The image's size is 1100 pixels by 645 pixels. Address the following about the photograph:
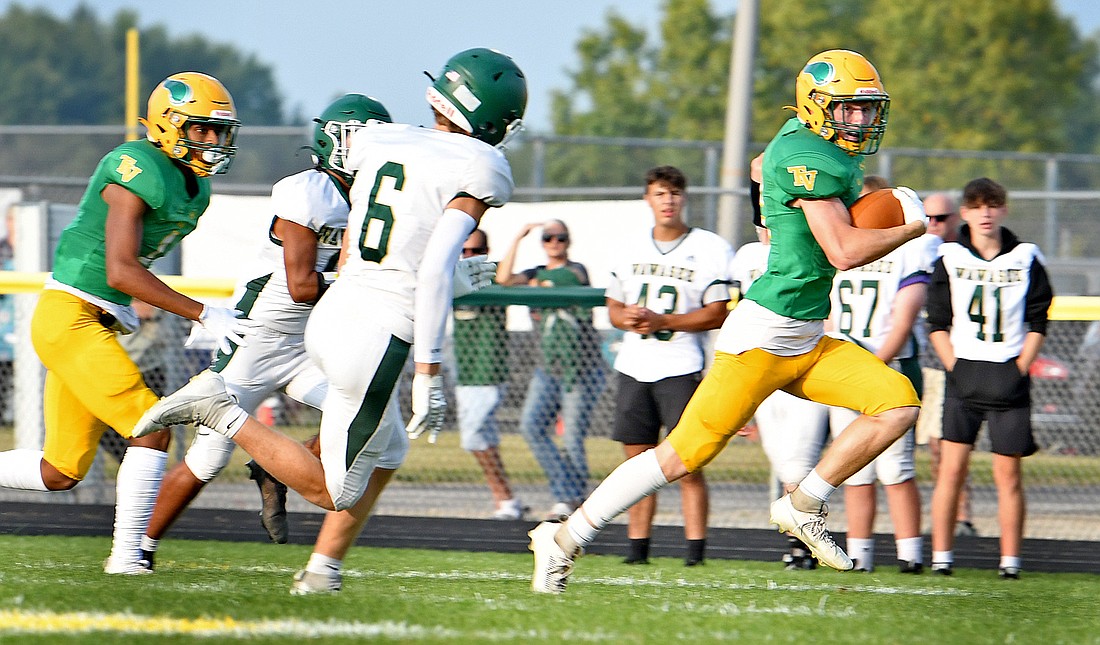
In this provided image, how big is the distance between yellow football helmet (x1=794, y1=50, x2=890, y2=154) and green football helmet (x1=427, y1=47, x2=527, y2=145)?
3.54 feet

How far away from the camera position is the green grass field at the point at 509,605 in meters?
4.07

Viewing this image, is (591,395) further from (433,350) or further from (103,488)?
(433,350)

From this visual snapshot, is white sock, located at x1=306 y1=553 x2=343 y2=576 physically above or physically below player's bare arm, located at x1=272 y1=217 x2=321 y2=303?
below

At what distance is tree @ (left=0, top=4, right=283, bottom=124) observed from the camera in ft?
209

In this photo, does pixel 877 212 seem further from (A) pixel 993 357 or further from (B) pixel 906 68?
(B) pixel 906 68

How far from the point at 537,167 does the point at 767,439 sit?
6.97 meters

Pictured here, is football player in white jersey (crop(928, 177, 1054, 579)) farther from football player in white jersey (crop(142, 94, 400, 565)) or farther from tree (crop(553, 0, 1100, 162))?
tree (crop(553, 0, 1100, 162))

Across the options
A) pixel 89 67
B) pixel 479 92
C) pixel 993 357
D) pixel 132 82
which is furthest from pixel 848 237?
pixel 89 67

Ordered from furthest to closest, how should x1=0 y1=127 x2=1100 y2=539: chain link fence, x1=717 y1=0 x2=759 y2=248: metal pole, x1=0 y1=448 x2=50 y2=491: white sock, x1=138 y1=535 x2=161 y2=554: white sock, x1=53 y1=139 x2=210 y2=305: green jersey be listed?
x1=717 y1=0 x2=759 y2=248: metal pole < x1=0 y1=127 x2=1100 y2=539: chain link fence < x1=138 y1=535 x2=161 y2=554: white sock < x1=0 y1=448 x2=50 y2=491: white sock < x1=53 y1=139 x2=210 y2=305: green jersey

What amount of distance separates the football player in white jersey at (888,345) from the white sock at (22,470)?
3.60 metres

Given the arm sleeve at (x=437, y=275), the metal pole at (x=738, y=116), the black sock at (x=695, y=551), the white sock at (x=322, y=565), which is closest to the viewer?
the arm sleeve at (x=437, y=275)

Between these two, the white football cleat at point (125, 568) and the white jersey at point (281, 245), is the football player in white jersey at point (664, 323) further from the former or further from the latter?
the white football cleat at point (125, 568)

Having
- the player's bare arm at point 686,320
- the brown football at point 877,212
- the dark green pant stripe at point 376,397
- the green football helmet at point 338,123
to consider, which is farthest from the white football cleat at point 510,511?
the brown football at point 877,212

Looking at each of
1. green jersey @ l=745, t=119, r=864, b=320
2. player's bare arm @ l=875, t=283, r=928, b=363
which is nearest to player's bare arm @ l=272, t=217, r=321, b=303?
green jersey @ l=745, t=119, r=864, b=320
